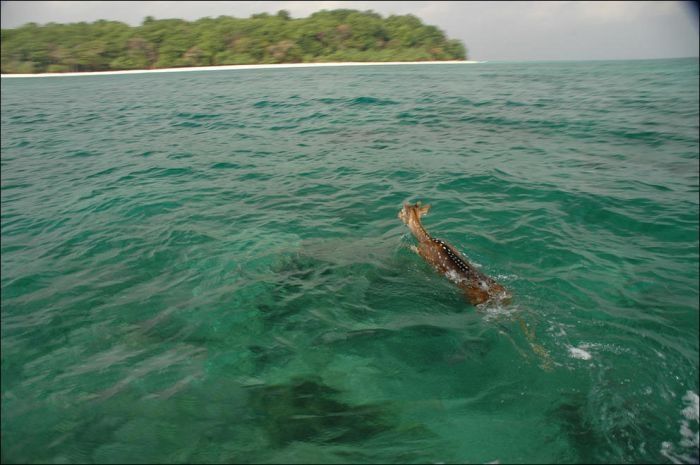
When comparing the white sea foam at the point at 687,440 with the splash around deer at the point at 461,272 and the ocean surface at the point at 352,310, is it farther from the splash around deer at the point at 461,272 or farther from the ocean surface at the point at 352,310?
the splash around deer at the point at 461,272

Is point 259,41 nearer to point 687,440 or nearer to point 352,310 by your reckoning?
point 352,310

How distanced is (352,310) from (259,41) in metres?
91.2

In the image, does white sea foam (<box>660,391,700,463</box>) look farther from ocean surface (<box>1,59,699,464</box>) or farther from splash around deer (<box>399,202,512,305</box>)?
splash around deer (<box>399,202,512,305</box>)

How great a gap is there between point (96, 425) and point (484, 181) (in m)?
10.1

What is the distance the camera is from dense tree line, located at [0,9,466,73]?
68.4 meters

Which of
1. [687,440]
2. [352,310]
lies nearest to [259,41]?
[352,310]

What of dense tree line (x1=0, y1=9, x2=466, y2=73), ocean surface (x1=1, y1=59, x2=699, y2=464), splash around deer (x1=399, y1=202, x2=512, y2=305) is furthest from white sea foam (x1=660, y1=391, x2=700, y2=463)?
dense tree line (x1=0, y1=9, x2=466, y2=73)

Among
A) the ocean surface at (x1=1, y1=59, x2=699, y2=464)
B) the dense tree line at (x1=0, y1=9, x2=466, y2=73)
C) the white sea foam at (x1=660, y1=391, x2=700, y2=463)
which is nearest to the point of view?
the white sea foam at (x1=660, y1=391, x2=700, y2=463)

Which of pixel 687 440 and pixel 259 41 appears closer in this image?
pixel 687 440

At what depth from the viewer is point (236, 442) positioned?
4.03 m

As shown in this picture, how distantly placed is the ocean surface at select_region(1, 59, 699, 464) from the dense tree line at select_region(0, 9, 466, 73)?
199ft

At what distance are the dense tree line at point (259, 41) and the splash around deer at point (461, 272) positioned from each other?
6558cm

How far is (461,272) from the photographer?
6.18 m

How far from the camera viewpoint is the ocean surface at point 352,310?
4090 mm
